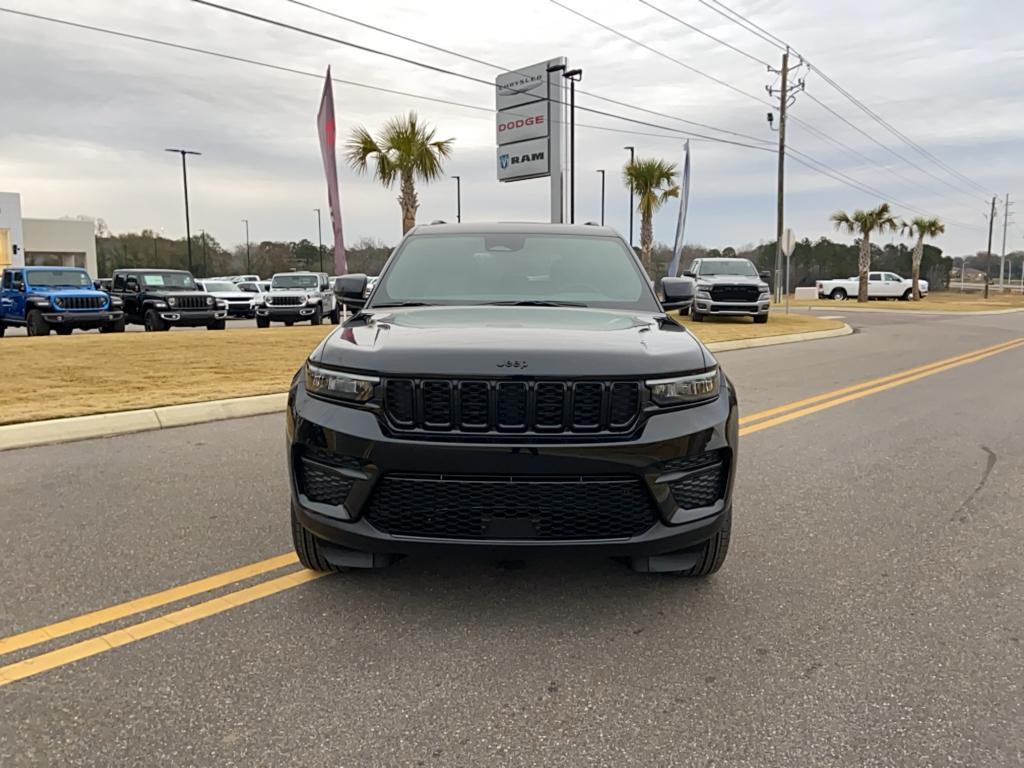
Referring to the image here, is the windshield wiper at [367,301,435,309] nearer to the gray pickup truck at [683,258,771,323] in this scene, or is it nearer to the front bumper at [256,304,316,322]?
the gray pickup truck at [683,258,771,323]

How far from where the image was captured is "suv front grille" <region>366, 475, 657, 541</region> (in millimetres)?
2809

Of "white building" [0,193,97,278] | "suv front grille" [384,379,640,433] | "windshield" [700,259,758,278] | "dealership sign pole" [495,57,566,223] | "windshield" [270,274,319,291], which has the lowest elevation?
"suv front grille" [384,379,640,433]

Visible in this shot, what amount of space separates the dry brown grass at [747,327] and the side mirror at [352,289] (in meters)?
12.9

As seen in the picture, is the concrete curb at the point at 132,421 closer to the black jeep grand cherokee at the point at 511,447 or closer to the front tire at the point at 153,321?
the black jeep grand cherokee at the point at 511,447

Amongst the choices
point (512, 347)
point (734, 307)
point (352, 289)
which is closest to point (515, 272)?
point (352, 289)

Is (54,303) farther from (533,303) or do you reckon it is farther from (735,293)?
(735,293)

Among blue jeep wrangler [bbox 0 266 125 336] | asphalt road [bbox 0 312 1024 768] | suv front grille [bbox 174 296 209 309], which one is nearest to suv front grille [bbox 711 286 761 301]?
suv front grille [bbox 174 296 209 309]

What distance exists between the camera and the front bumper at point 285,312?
2295cm

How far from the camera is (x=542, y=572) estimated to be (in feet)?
11.8

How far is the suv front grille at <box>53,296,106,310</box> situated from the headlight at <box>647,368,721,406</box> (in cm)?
1884

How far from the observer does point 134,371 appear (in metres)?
10.3

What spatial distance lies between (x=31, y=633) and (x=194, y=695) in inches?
36.7

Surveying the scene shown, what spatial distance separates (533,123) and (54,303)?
16.4 m

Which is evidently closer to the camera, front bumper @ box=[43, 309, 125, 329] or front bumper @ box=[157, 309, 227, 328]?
front bumper @ box=[43, 309, 125, 329]
